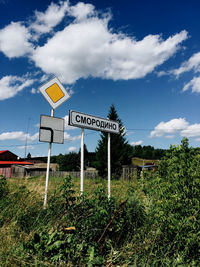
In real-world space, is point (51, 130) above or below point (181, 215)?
above

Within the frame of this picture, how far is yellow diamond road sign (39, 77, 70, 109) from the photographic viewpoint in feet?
15.9

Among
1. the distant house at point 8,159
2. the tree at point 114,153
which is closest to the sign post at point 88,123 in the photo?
the tree at point 114,153

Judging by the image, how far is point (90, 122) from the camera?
161 inches

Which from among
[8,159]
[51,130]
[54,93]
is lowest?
[51,130]

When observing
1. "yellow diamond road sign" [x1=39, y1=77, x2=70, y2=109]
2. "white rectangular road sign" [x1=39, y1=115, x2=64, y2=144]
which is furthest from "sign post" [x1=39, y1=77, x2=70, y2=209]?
"white rectangular road sign" [x1=39, y1=115, x2=64, y2=144]

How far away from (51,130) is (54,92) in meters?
1.01


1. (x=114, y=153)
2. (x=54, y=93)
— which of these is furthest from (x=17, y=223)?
(x=114, y=153)

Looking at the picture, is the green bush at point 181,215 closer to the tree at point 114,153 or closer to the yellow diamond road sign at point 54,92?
the yellow diamond road sign at point 54,92

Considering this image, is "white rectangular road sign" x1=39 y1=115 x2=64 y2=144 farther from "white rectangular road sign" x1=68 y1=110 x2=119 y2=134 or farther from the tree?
the tree

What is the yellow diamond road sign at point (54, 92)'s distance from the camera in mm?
4836

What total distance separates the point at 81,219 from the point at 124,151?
22775mm

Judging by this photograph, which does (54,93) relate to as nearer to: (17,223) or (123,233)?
(17,223)

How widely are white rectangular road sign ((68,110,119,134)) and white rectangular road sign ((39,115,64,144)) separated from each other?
0.94 m

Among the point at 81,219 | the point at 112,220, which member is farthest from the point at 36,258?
the point at 112,220
